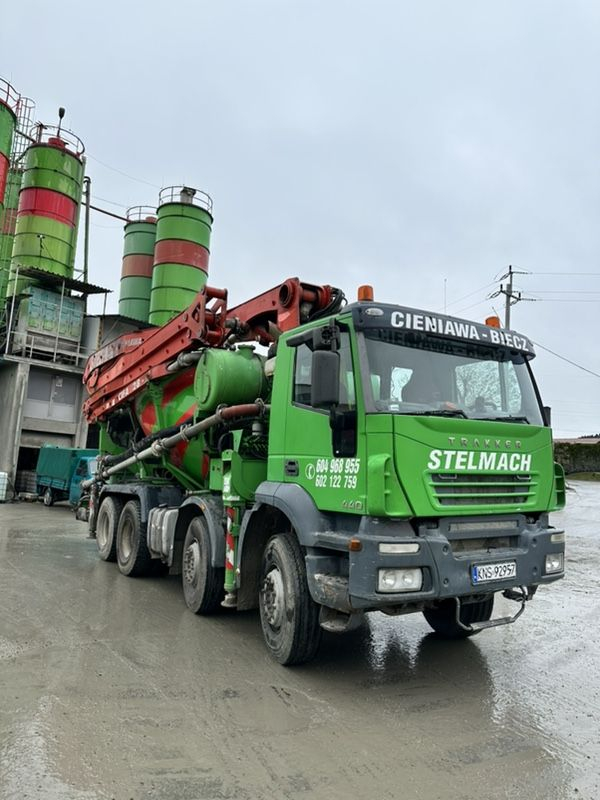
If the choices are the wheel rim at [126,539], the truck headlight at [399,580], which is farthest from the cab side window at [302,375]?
the wheel rim at [126,539]

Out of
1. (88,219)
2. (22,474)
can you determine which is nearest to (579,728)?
(22,474)

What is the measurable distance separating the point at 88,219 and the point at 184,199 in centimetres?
589

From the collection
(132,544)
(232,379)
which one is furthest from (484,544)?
(132,544)

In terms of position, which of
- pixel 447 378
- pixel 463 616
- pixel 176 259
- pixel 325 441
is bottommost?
pixel 463 616

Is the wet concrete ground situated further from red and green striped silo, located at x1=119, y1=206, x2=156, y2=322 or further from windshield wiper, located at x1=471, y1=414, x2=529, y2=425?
red and green striped silo, located at x1=119, y1=206, x2=156, y2=322

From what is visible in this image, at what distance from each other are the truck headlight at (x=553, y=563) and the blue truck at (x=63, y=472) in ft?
51.7

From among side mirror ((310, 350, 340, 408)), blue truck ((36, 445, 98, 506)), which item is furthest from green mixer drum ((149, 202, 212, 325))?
side mirror ((310, 350, 340, 408))

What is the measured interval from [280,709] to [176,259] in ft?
84.3

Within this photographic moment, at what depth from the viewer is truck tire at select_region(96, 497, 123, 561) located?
9156mm

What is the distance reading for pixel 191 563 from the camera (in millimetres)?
6430

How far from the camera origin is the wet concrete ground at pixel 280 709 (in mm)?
3076

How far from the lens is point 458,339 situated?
4773mm

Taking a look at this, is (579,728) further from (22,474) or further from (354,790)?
(22,474)

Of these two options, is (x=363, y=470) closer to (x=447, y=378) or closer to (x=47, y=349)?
(x=447, y=378)
